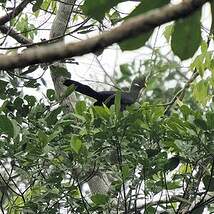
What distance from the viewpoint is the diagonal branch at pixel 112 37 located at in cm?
43

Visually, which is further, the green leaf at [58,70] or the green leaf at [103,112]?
the green leaf at [58,70]

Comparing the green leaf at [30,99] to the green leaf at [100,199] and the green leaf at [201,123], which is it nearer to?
the green leaf at [100,199]

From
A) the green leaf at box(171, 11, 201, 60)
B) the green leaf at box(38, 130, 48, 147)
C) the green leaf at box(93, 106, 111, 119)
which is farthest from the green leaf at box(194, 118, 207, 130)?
the green leaf at box(171, 11, 201, 60)

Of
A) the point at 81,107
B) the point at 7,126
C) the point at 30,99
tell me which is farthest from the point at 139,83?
the point at 7,126

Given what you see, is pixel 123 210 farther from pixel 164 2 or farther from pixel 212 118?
pixel 164 2

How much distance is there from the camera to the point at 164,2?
604mm

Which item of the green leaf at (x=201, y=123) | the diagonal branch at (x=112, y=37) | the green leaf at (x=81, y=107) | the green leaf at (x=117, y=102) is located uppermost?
the green leaf at (x=81, y=107)

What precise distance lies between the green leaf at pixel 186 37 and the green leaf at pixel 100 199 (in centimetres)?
149

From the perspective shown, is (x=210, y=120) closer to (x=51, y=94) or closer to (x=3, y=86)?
(x=51, y=94)

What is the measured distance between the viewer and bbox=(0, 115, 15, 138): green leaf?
1.92 meters

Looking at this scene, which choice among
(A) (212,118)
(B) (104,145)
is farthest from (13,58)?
(B) (104,145)

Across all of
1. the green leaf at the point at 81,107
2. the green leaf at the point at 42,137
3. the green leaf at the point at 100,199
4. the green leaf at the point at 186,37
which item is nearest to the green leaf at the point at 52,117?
the green leaf at the point at 81,107

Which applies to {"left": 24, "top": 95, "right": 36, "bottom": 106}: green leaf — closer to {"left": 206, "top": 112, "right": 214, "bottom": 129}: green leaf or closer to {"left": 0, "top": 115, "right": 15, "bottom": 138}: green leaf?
{"left": 0, "top": 115, "right": 15, "bottom": 138}: green leaf

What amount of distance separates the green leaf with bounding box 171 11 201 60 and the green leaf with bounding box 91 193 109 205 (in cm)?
149
